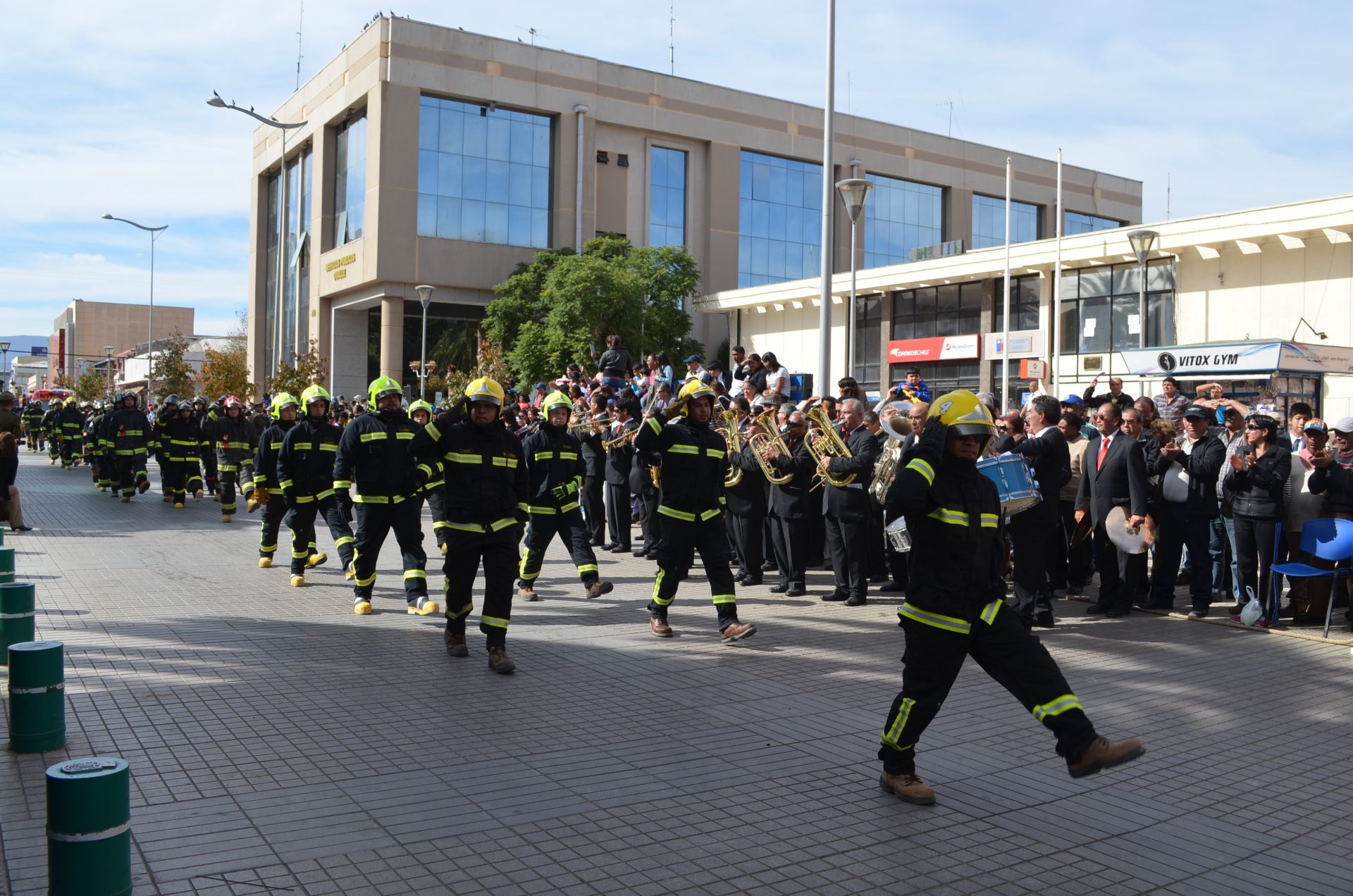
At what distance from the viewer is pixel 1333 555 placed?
942cm

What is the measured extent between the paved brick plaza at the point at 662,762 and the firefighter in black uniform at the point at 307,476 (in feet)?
6.17

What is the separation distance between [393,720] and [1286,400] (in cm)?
1589

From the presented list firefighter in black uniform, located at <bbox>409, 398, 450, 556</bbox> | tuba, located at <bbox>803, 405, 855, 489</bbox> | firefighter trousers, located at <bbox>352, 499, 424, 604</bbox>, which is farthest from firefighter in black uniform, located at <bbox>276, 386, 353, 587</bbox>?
tuba, located at <bbox>803, 405, 855, 489</bbox>

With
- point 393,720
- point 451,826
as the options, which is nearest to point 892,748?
point 451,826

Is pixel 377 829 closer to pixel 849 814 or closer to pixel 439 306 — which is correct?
pixel 849 814

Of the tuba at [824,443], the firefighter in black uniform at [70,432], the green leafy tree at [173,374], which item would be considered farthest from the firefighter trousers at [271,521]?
the green leafy tree at [173,374]

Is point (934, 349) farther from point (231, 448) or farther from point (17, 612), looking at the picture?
point (17, 612)

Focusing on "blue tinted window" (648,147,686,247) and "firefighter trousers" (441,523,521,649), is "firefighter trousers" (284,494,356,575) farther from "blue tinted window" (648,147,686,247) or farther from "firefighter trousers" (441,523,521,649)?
"blue tinted window" (648,147,686,247)

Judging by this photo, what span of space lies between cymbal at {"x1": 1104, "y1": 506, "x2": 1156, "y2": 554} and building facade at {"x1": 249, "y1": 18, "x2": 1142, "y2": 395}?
31.6 m

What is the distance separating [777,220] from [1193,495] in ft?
146

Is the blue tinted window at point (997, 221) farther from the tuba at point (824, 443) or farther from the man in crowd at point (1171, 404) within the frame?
the tuba at point (824, 443)

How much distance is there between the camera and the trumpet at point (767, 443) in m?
11.8

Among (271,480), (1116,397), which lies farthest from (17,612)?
(1116,397)

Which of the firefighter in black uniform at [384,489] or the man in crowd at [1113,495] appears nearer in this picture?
the firefighter in black uniform at [384,489]
